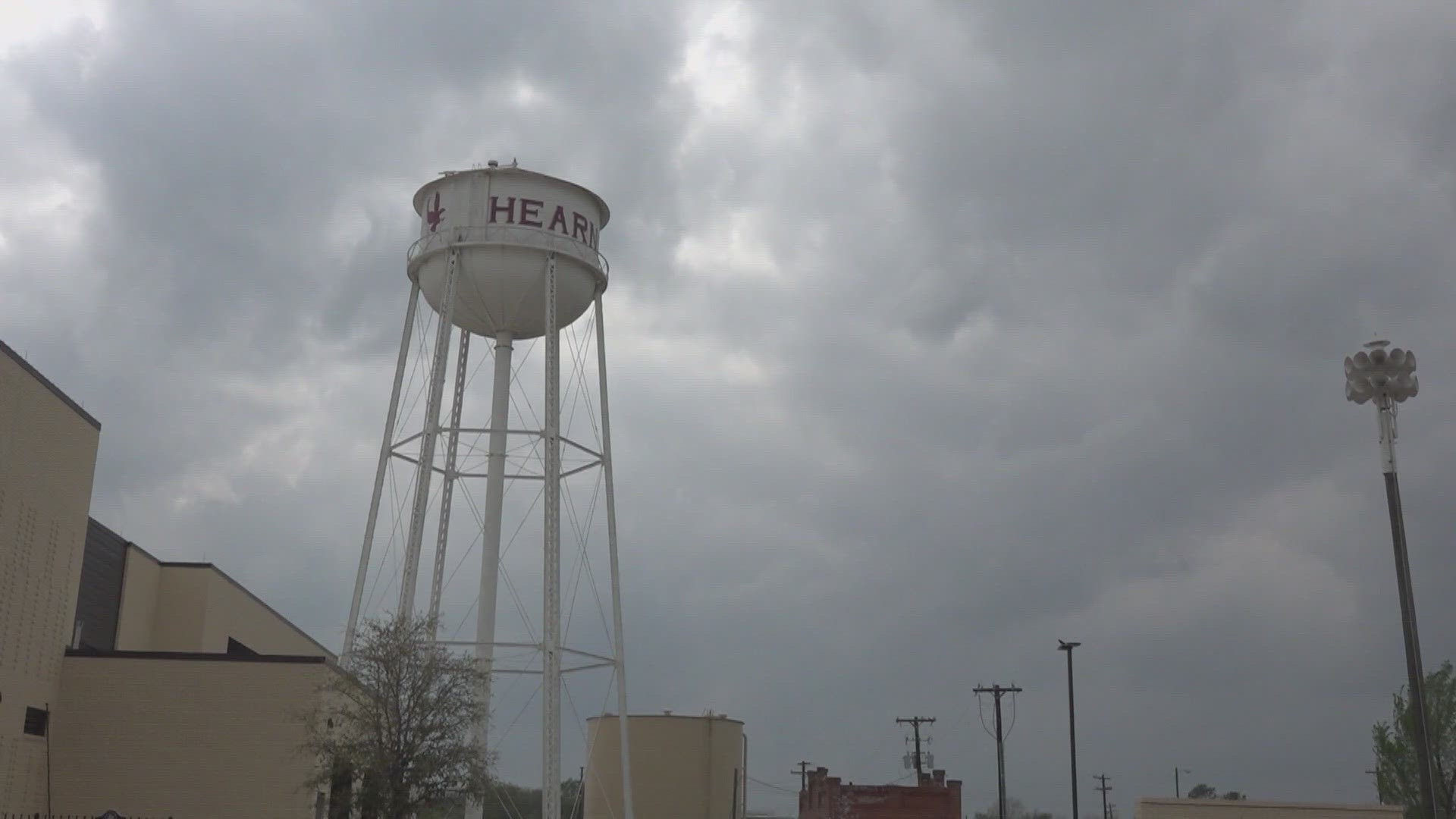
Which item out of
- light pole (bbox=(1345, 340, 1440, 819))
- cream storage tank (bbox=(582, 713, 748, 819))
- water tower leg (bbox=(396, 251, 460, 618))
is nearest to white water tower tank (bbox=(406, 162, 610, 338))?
water tower leg (bbox=(396, 251, 460, 618))

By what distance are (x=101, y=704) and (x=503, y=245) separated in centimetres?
1225

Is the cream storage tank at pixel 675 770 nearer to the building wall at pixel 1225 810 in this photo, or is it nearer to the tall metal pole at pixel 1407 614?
the building wall at pixel 1225 810

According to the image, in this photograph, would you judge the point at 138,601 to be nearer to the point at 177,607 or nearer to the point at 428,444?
the point at 177,607

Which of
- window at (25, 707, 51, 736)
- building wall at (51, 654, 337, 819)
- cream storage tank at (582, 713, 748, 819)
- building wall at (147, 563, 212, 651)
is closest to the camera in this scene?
window at (25, 707, 51, 736)

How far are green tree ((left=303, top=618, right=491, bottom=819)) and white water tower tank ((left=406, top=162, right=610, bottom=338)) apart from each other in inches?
319

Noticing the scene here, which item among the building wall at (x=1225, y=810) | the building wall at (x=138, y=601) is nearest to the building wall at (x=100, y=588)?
the building wall at (x=138, y=601)

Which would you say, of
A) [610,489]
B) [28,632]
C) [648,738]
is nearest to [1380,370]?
[610,489]

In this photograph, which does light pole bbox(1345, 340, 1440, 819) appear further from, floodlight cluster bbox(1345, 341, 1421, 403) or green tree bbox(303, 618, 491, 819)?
green tree bbox(303, 618, 491, 819)

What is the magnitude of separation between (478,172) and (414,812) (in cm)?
1395

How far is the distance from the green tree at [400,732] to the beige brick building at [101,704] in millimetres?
700

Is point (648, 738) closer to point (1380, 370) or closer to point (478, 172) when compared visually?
point (478, 172)

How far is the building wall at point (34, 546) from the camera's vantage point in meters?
22.6

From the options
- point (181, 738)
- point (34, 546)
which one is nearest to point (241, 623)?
point (181, 738)

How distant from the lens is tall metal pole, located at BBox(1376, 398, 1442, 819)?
15164 mm
